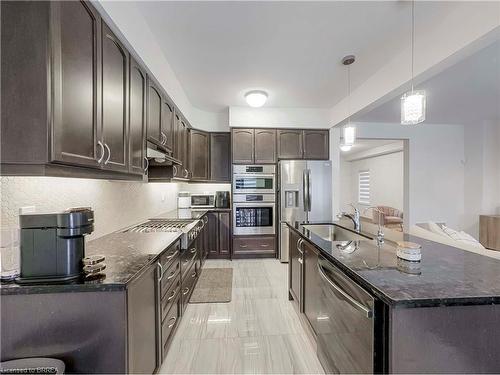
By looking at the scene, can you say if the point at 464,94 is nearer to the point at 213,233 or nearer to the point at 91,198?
the point at 213,233

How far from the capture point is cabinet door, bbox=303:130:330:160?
14.7 ft

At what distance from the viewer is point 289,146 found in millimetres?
4473

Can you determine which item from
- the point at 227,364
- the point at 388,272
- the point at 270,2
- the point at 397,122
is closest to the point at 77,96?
the point at 270,2

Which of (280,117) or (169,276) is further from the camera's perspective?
(280,117)

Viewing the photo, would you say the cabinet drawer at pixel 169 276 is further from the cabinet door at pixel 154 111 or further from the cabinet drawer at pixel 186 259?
the cabinet door at pixel 154 111

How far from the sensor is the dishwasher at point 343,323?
3.77 feet

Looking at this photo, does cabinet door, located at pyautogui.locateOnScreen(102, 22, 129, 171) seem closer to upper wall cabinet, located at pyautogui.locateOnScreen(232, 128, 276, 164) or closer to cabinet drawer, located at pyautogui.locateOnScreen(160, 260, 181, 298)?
cabinet drawer, located at pyautogui.locateOnScreen(160, 260, 181, 298)

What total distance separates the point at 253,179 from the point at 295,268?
2.14 meters

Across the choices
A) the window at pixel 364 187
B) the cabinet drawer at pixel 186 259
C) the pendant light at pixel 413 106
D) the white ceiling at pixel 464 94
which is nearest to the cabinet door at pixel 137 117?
the cabinet drawer at pixel 186 259

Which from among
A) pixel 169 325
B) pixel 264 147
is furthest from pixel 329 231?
pixel 264 147

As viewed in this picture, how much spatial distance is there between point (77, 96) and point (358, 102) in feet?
11.0

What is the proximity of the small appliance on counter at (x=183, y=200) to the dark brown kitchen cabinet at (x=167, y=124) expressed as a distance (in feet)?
5.48

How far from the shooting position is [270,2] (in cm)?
189

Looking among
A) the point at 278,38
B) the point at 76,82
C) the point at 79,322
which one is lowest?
the point at 79,322
